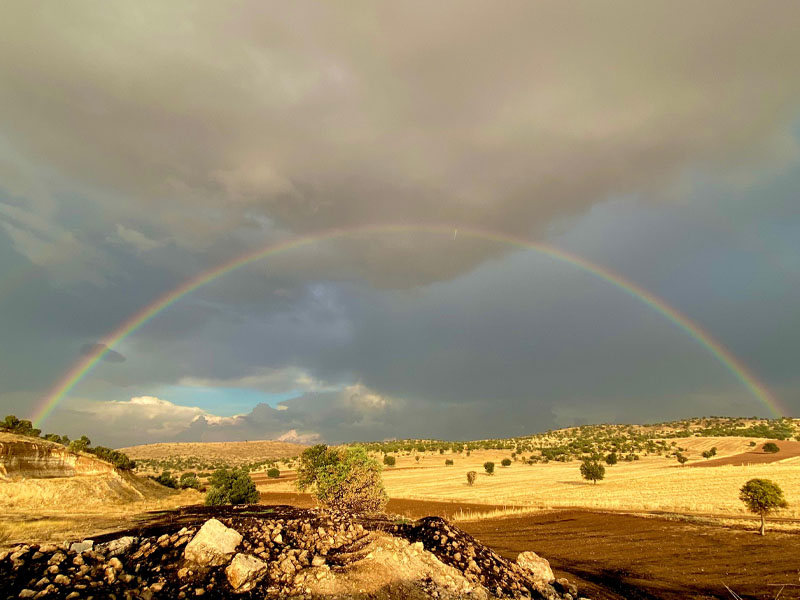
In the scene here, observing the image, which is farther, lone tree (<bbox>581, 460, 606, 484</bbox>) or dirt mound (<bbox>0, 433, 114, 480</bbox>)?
lone tree (<bbox>581, 460, 606, 484</bbox>)

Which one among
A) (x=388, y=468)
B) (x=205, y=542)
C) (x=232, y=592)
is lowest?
(x=388, y=468)

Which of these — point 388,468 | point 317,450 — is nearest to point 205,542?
point 317,450

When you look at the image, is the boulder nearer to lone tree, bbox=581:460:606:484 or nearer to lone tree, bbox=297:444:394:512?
Answer: lone tree, bbox=297:444:394:512

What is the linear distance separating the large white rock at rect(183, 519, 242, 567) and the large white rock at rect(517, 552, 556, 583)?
993cm

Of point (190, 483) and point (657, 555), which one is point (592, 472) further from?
point (190, 483)

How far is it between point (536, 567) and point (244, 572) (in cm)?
1053

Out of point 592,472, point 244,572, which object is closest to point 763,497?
point 244,572

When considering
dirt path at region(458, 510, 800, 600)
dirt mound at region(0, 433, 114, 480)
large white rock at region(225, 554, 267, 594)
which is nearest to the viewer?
large white rock at region(225, 554, 267, 594)

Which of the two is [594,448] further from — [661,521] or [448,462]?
[661,521]

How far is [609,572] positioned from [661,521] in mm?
20789

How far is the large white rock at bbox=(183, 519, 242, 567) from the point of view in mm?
11088

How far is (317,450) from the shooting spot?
37.1m

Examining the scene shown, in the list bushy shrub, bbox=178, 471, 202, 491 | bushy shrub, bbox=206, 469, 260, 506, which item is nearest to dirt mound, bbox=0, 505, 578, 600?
bushy shrub, bbox=206, 469, 260, 506

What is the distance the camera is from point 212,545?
11.4 meters
